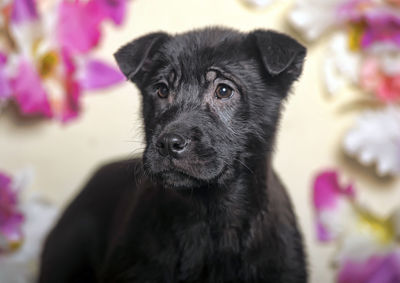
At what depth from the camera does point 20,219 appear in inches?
92.2

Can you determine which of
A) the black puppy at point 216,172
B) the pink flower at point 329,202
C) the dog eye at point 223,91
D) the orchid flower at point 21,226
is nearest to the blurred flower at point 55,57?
the orchid flower at point 21,226

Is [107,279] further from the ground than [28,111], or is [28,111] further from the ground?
[28,111]

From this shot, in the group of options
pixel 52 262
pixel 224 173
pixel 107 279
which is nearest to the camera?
pixel 224 173

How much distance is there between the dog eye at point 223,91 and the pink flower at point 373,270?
933mm

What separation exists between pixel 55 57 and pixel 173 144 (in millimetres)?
1019

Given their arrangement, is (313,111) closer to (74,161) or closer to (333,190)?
(333,190)

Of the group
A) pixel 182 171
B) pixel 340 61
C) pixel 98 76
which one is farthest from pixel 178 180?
pixel 340 61

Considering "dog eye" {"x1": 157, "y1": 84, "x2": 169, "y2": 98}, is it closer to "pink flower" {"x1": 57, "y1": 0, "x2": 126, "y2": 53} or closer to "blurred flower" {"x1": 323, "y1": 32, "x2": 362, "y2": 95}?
"pink flower" {"x1": 57, "y1": 0, "x2": 126, "y2": 53}

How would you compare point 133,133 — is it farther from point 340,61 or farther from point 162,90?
point 340,61

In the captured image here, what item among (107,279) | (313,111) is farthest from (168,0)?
(107,279)

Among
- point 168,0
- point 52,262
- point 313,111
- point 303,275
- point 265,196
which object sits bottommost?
point 52,262

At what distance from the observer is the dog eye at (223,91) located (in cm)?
169

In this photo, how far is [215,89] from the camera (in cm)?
169

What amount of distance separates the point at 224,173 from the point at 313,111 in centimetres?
90
